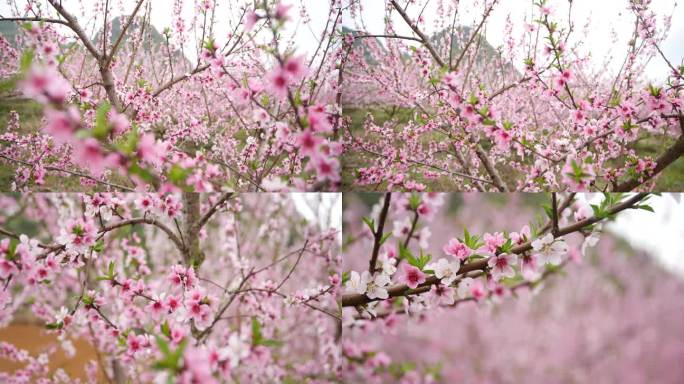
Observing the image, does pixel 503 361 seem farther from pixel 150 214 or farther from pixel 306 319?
pixel 150 214

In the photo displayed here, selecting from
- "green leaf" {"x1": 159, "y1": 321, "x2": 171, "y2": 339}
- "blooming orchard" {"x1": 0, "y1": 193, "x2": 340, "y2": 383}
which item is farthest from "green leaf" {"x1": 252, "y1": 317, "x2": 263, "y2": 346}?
"green leaf" {"x1": 159, "y1": 321, "x2": 171, "y2": 339}

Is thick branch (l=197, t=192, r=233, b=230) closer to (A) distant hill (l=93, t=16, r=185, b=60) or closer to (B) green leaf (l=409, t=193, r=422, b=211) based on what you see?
(B) green leaf (l=409, t=193, r=422, b=211)

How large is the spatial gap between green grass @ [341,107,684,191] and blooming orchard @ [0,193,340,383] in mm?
346

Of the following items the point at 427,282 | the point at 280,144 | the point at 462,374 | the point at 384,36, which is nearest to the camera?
the point at 427,282

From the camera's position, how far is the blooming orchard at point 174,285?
3.30 ft

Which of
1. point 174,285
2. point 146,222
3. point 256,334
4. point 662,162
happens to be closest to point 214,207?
point 146,222

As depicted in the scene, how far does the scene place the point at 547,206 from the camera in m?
0.87

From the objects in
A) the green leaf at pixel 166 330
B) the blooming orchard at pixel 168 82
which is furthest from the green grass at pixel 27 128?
the green leaf at pixel 166 330

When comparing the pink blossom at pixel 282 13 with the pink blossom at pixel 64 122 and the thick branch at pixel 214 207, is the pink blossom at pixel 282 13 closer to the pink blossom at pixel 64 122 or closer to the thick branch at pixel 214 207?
the pink blossom at pixel 64 122

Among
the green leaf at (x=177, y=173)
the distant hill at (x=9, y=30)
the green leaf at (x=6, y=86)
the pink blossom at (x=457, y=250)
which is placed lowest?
the pink blossom at (x=457, y=250)

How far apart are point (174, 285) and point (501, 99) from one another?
1610 millimetres

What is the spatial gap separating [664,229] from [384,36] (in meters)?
1.36

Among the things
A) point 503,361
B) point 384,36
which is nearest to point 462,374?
point 503,361

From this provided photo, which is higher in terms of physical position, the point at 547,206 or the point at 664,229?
the point at 664,229
